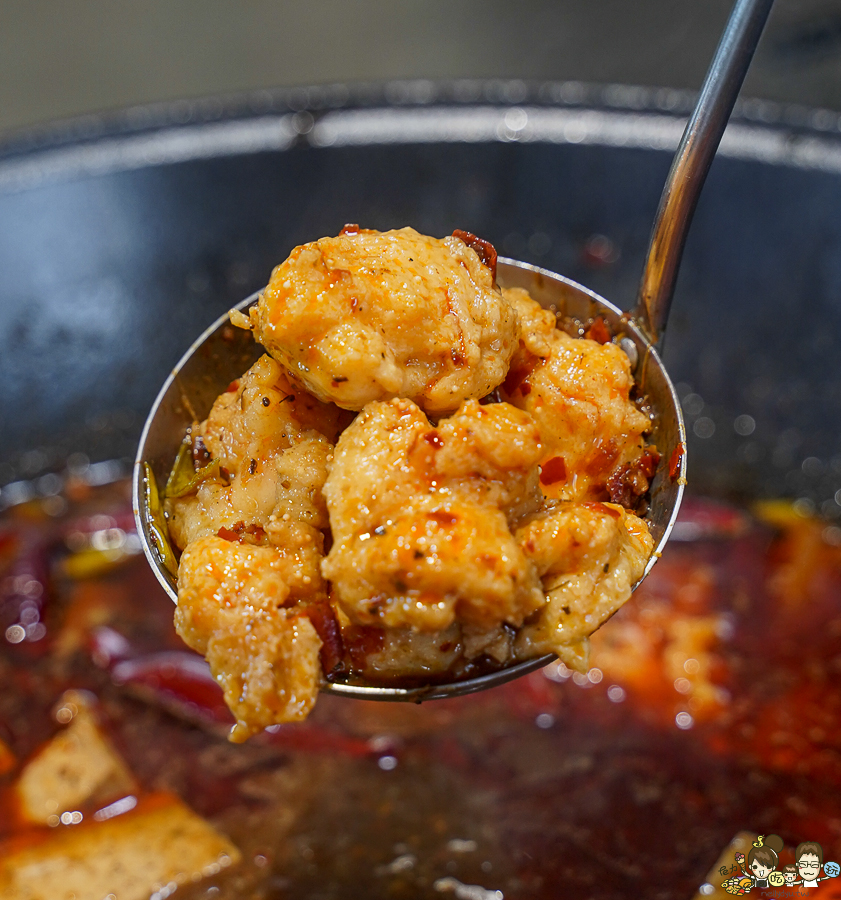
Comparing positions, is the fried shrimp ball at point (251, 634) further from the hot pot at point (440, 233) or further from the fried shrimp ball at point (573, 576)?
the hot pot at point (440, 233)

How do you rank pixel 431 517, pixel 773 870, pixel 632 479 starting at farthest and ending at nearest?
pixel 773 870, pixel 632 479, pixel 431 517

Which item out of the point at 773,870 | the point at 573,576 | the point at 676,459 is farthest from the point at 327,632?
the point at 773,870

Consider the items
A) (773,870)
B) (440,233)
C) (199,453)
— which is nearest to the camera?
(199,453)

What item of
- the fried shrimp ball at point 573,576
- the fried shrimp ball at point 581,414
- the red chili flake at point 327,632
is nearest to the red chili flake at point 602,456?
the fried shrimp ball at point 581,414

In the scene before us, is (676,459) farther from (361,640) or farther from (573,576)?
(361,640)

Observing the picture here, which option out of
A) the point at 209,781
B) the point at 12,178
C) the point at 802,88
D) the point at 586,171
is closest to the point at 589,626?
the point at 209,781

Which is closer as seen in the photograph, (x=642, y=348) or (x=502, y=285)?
(x=642, y=348)

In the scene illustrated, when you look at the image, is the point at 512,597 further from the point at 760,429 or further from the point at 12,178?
the point at 12,178

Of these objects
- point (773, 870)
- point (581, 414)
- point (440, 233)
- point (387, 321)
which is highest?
point (387, 321)

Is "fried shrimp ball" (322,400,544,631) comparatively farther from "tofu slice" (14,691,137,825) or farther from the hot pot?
"tofu slice" (14,691,137,825)
